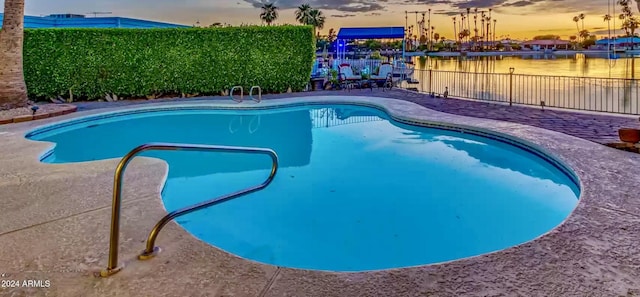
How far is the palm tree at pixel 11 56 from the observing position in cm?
1022

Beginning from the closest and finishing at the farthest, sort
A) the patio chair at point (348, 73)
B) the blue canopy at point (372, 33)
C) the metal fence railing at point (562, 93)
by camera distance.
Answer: the metal fence railing at point (562, 93) → the patio chair at point (348, 73) → the blue canopy at point (372, 33)

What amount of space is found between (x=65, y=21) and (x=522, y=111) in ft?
62.2

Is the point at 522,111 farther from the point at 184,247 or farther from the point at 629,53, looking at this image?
the point at 629,53

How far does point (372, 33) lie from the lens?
73.6ft

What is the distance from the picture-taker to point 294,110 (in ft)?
38.3

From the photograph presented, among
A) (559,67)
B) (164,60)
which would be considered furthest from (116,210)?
(559,67)

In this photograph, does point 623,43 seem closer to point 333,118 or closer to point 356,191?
point 333,118

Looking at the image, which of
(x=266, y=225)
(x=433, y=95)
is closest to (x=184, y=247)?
(x=266, y=225)

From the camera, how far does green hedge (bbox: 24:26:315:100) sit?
502 inches

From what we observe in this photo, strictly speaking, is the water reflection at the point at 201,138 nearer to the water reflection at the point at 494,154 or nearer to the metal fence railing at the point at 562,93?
the water reflection at the point at 494,154

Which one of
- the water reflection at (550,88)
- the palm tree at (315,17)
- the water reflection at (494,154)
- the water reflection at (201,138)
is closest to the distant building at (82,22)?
the water reflection at (201,138)

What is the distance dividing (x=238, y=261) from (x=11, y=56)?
420 inches

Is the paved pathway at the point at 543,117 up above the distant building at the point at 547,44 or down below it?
below

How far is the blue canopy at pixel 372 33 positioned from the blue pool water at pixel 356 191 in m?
12.5
